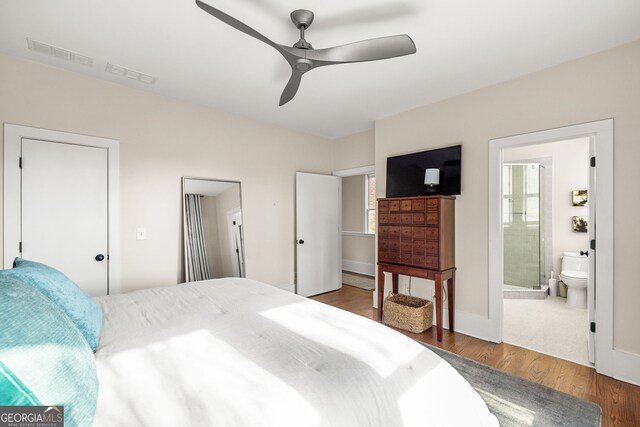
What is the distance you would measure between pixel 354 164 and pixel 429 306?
8.21 feet

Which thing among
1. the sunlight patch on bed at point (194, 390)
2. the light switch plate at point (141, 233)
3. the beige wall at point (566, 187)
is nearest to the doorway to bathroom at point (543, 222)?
the beige wall at point (566, 187)

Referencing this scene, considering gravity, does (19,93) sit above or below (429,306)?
above

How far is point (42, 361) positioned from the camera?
0.72 meters

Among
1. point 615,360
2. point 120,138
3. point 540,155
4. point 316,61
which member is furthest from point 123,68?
point 540,155

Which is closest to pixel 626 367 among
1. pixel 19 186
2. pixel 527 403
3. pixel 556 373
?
pixel 556 373

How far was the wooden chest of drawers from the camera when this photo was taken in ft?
9.95

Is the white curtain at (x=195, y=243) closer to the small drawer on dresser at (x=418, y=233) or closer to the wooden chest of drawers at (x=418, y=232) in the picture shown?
the wooden chest of drawers at (x=418, y=232)

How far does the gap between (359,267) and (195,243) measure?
147 inches

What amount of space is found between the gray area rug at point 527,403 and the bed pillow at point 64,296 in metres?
2.35

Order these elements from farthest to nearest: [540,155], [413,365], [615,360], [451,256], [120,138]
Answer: [540,155] → [451,256] → [120,138] → [615,360] → [413,365]

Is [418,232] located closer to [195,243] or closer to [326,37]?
[326,37]

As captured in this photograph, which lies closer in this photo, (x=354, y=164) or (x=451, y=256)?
(x=451, y=256)

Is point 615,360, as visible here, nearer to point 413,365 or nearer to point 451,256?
point 451,256

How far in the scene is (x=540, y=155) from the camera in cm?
463
